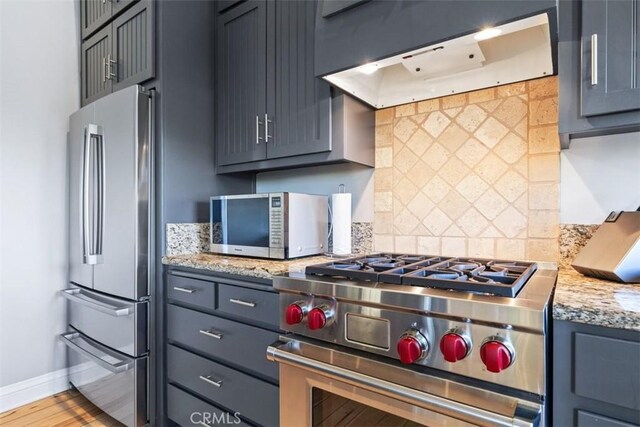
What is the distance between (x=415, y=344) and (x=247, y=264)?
0.81 metres

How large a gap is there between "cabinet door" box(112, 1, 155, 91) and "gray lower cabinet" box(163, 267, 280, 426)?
3.54 ft

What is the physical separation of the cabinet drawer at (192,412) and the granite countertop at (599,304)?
123 centimetres

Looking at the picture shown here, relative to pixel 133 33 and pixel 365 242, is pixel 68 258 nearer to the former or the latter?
pixel 133 33

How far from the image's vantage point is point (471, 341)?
82 centimetres

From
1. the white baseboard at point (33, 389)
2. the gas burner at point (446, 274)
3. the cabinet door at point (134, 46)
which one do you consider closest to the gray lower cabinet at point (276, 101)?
the cabinet door at point (134, 46)

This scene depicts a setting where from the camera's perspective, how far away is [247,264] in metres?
1.43

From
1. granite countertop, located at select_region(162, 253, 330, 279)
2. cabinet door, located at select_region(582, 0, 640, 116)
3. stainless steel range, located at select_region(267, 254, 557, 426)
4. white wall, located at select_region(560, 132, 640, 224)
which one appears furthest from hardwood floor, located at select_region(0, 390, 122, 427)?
cabinet door, located at select_region(582, 0, 640, 116)

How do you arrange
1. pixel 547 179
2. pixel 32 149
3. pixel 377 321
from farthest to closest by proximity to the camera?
pixel 32 149 → pixel 547 179 → pixel 377 321

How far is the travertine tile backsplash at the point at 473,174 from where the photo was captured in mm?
1379

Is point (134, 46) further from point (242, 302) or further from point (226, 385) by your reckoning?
point (226, 385)

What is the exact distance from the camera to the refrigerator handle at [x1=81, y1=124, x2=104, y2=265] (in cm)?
187

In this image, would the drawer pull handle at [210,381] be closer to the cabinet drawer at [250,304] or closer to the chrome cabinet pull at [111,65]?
the cabinet drawer at [250,304]

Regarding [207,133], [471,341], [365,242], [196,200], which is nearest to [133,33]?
[207,133]

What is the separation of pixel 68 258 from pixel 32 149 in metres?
0.72
